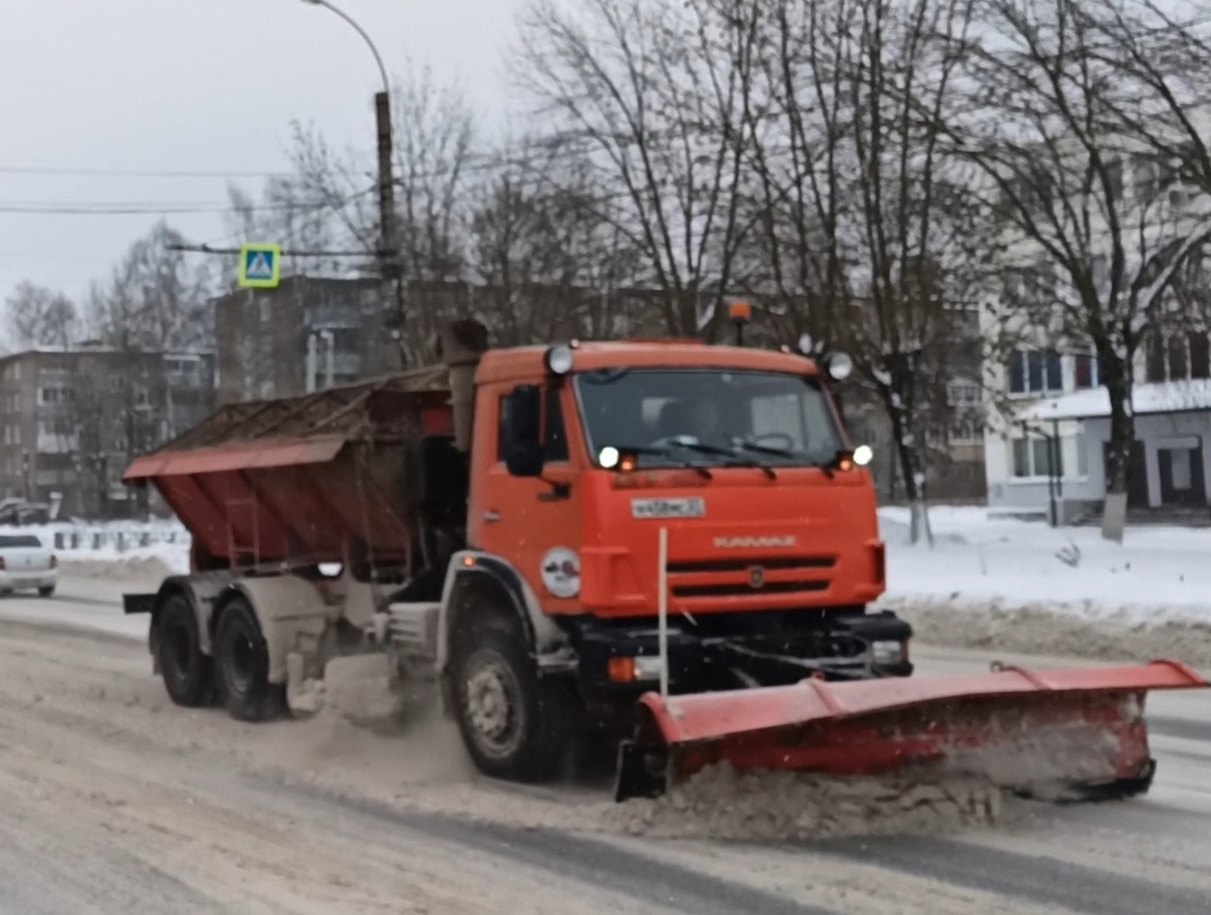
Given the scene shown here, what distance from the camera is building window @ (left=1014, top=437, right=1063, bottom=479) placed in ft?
185

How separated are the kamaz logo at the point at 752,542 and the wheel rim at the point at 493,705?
4.49 ft

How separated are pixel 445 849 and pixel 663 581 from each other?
1.66 meters

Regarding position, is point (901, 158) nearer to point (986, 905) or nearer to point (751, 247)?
point (751, 247)

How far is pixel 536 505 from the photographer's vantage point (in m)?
8.64

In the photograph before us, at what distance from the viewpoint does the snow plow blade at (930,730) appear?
715cm

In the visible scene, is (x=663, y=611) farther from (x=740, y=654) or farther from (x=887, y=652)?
(x=887, y=652)

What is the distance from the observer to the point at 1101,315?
2688cm

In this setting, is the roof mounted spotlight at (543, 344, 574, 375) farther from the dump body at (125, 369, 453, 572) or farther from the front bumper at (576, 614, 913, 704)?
the dump body at (125, 369, 453, 572)

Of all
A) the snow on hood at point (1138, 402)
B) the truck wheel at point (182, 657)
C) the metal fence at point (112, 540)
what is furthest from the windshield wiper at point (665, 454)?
the metal fence at point (112, 540)

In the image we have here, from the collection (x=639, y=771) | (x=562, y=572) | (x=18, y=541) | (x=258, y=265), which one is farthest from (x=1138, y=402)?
(x=639, y=771)

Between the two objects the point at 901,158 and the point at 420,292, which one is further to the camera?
the point at 420,292

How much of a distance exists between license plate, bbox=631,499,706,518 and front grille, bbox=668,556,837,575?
0.85ft

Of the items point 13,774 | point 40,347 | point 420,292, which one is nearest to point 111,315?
point 40,347

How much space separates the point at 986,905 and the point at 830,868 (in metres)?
0.81
